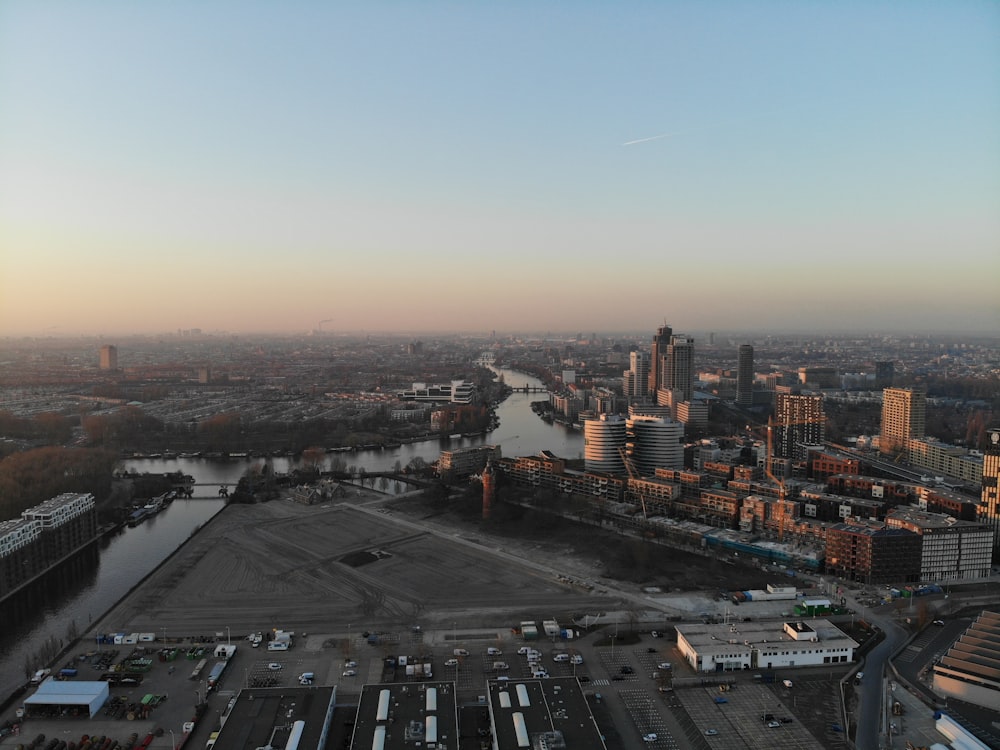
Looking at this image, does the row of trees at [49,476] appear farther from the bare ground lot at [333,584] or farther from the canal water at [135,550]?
the bare ground lot at [333,584]

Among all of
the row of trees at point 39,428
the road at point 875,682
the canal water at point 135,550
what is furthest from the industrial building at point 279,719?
the row of trees at point 39,428

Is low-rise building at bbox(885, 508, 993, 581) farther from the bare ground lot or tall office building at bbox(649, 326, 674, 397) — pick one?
tall office building at bbox(649, 326, 674, 397)

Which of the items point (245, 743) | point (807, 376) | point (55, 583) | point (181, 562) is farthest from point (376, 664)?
point (807, 376)

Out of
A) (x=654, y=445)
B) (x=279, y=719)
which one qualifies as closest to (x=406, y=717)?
(x=279, y=719)

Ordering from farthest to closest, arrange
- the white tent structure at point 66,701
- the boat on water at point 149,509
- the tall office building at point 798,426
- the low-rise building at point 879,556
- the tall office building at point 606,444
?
the tall office building at point 798,426
the tall office building at point 606,444
the boat on water at point 149,509
the low-rise building at point 879,556
the white tent structure at point 66,701

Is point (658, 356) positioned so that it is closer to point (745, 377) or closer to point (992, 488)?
point (745, 377)

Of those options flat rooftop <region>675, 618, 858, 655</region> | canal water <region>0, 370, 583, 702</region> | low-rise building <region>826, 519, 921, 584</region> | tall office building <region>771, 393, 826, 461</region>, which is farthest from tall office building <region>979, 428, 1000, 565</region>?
canal water <region>0, 370, 583, 702</region>

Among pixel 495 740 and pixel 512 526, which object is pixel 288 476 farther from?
pixel 495 740
